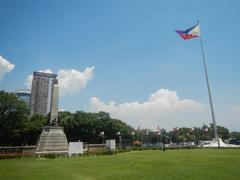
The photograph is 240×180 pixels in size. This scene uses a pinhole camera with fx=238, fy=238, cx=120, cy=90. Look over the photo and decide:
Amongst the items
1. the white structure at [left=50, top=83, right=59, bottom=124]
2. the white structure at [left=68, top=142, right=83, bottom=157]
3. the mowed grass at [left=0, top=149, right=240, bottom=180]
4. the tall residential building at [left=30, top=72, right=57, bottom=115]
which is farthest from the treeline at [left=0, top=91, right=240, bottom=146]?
the tall residential building at [left=30, top=72, right=57, bottom=115]

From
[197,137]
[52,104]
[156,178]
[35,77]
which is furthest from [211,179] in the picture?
[35,77]

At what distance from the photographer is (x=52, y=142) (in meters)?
39.0

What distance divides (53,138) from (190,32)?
27.7m

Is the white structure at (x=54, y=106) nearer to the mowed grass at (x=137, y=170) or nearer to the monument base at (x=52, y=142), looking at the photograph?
the monument base at (x=52, y=142)

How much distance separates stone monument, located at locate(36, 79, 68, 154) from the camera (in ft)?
125

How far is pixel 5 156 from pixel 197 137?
88435 millimetres

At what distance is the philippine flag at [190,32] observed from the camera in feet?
114

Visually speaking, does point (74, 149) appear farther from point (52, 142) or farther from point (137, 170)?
point (137, 170)

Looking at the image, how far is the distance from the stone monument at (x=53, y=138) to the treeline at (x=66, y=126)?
1019 centimetres

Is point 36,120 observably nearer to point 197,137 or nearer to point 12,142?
point 12,142

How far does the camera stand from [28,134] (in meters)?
64.0

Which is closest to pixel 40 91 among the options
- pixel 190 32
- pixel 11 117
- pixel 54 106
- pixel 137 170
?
pixel 11 117

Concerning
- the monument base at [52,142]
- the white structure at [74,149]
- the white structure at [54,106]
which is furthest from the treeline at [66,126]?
the white structure at [74,149]

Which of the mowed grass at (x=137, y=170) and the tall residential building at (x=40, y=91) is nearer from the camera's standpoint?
the mowed grass at (x=137, y=170)
